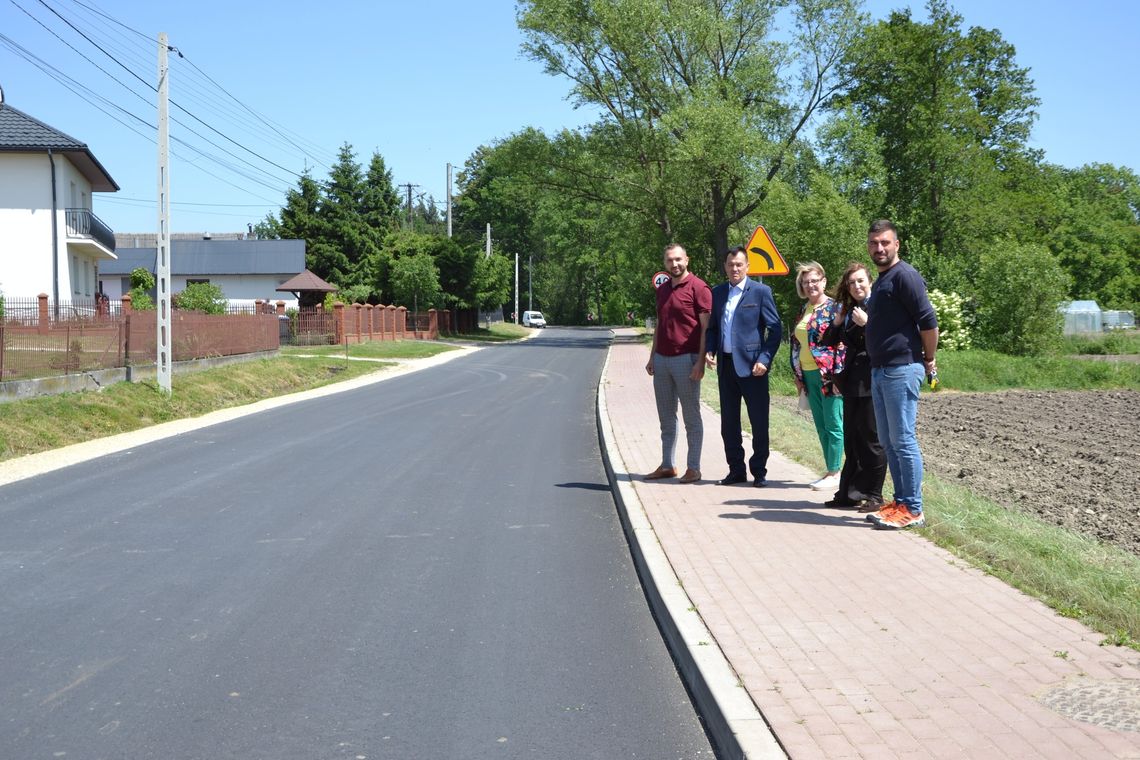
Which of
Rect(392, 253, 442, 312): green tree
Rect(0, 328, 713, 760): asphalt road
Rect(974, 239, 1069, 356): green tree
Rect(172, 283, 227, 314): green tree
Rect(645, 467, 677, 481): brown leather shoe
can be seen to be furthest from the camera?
Rect(392, 253, 442, 312): green tree

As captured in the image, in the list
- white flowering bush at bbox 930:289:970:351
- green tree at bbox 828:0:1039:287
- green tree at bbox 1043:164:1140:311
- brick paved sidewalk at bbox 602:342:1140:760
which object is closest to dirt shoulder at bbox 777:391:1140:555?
brick paved sidewalk at bbox 602:342:1140:760

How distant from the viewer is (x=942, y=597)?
18.5 feet

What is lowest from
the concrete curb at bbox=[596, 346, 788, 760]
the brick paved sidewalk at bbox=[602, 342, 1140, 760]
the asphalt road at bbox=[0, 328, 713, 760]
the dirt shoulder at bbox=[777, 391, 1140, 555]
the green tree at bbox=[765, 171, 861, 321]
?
the dirt shoulder at bbox=[777, 391, 1140, 555]

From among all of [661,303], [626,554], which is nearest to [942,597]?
[626,554]

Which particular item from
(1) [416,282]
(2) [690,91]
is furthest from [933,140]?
(1) [416,282]

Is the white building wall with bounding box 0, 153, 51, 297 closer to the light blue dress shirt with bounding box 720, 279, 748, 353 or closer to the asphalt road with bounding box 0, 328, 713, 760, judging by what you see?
the asphalt road with bounding box 0, 328, 713, 760

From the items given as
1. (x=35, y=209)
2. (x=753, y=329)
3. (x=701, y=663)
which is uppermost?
(x=35, y=209)

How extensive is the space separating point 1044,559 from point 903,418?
124 centimetres

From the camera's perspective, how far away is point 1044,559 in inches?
263

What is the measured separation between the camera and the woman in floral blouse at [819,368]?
344 inches

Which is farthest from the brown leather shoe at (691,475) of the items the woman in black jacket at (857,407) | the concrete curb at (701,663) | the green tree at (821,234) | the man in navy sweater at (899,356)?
the green tree at (821,234)

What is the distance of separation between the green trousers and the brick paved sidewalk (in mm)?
1199

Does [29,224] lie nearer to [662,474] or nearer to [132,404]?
[132,404]

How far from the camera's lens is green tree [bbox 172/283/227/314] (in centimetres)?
3148
